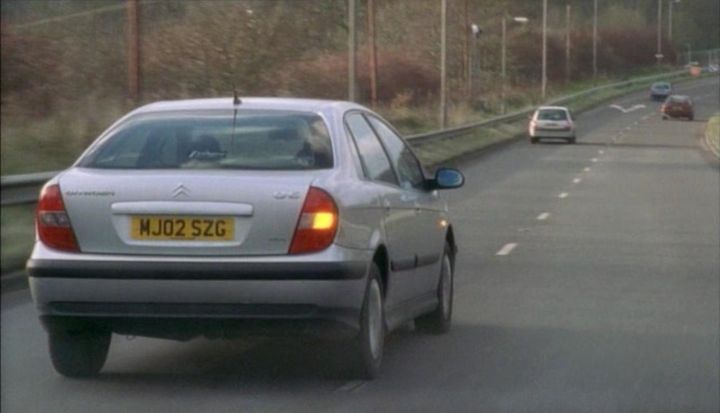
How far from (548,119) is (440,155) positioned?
1615 centimetres

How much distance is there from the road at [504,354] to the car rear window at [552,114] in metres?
35.8

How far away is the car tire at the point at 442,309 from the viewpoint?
11805 millimetres

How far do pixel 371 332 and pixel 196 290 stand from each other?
1180 mm

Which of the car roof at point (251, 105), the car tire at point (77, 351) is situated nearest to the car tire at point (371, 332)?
the car roof at point (251, 105)

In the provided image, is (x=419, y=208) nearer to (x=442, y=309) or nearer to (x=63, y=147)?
(x=442, y=309)

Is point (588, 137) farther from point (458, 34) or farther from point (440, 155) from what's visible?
point (440, 155)

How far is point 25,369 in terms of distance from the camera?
10172 millimetres

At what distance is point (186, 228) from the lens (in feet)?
29.7

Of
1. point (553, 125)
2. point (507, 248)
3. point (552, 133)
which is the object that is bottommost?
point (552, 133)

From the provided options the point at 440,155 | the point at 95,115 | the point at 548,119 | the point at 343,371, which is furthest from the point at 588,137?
the point at 343,371

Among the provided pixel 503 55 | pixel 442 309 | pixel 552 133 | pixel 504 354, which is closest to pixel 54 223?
pixel 504 354

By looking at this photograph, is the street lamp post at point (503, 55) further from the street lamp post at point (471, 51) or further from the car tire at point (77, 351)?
the car tire at point (77, 351)

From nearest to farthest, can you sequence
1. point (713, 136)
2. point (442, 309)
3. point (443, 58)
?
point (442, 309), point (443, 58), point (713, 136)

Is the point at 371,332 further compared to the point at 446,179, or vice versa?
the point at 446,179
